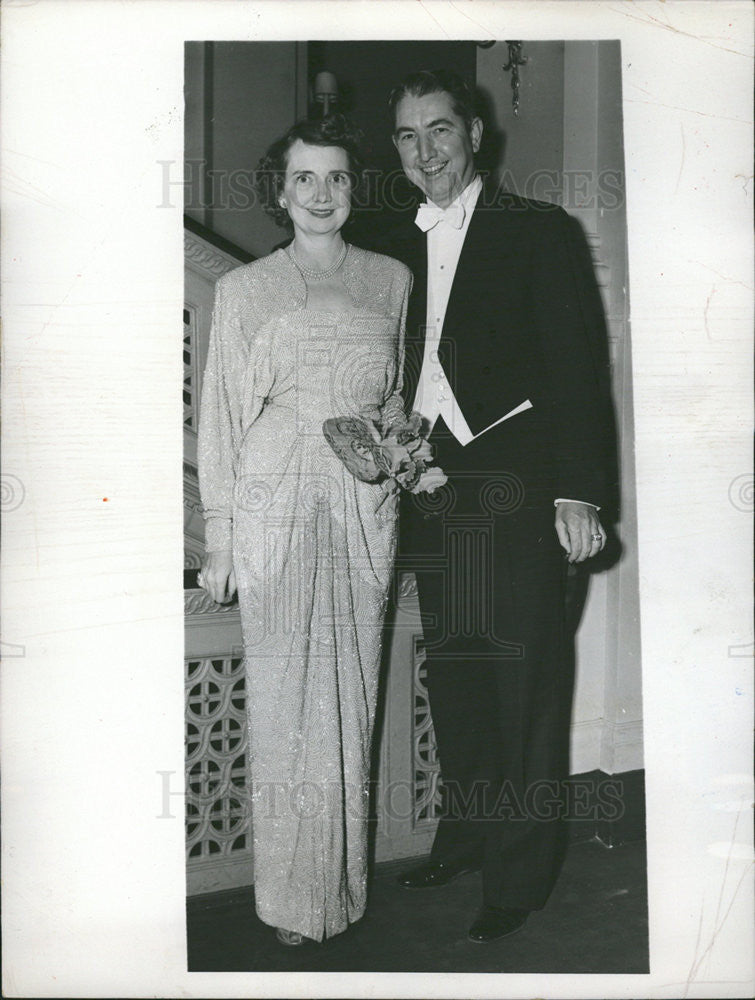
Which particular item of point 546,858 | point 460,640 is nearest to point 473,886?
point 546,858

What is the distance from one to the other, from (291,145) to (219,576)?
30.9 inches

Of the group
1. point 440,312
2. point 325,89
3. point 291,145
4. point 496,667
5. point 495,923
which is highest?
point 325,89

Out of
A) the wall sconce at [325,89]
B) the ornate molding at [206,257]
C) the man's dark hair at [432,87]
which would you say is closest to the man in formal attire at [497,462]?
the man's dark hair at [432,87]

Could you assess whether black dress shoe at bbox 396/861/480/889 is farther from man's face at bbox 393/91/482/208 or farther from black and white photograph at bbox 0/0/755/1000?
man's face at bbox 393/91/482/208

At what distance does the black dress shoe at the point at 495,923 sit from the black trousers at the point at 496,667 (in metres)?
0.02

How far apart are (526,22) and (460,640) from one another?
114 centimetres

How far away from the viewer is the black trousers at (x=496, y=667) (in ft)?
5.64

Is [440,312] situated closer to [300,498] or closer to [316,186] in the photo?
[316,186]

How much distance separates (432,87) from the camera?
5.53 feet

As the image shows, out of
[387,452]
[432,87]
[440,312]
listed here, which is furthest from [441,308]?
[432,87]

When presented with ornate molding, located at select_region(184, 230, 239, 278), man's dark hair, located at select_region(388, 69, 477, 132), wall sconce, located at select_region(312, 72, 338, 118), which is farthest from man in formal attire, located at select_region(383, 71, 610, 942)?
ornate molding, located at select_region(184, 230, 239, 278)

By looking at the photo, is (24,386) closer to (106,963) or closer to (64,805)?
(64,805)

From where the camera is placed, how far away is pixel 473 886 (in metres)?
1.78

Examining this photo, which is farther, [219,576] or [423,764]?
[423,764]
